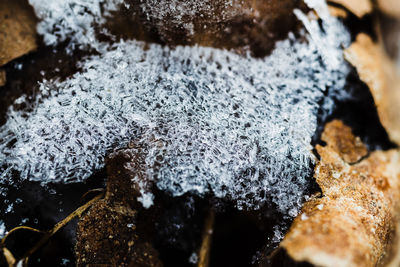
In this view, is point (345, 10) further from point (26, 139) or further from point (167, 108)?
point (26, 139)

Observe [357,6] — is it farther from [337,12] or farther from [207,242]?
[207,242]

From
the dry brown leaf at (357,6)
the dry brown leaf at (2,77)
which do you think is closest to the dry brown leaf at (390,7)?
the dry brown leaf at (357,6)

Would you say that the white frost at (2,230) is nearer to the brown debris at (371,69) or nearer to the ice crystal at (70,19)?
the ice crystal at (70,19)

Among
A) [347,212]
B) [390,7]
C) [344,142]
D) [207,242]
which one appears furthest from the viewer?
[390,7]

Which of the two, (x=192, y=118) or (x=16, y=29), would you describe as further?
(x=16, y=29)

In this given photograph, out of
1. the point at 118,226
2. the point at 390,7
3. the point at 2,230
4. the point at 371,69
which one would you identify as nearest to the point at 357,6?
the point at 371,69

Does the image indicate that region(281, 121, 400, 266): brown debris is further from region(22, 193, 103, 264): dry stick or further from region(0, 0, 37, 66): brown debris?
region(0, 0, 37, 66): brown debris
